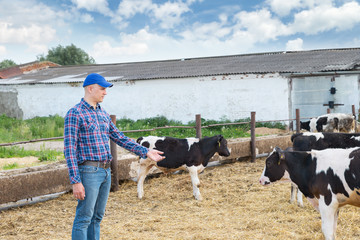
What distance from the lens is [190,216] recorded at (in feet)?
19.9

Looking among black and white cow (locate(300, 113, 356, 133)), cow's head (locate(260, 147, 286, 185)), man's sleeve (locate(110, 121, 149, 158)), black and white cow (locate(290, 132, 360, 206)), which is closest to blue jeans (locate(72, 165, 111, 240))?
man's sleeve (locate(110, 121, 149, 158))

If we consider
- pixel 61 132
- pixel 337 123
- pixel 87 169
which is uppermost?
pixel 87 169

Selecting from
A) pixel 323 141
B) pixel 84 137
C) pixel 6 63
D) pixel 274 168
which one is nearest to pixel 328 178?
pixel 274 168

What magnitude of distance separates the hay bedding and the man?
1640 millimetres

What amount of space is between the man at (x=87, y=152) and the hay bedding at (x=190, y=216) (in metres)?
1.64

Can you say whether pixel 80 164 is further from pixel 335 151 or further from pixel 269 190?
pixel 269 190

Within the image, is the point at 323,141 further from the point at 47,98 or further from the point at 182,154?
the point at 47,98

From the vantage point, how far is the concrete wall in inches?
747

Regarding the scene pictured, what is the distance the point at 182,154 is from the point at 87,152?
3940mm

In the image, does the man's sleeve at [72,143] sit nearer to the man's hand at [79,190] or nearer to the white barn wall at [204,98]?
the man's hand at [79,190]

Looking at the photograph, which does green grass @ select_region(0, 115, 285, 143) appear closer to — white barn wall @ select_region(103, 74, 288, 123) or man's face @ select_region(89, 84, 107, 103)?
white barn wall @ select_region(103, 74, 288, 123)

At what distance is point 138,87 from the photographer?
22297mm

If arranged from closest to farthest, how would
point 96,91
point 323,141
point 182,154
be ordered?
1. point 96,91
2. point 323,141
3. point 182,154

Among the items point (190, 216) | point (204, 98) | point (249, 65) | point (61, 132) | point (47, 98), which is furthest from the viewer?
point (47, 98)
